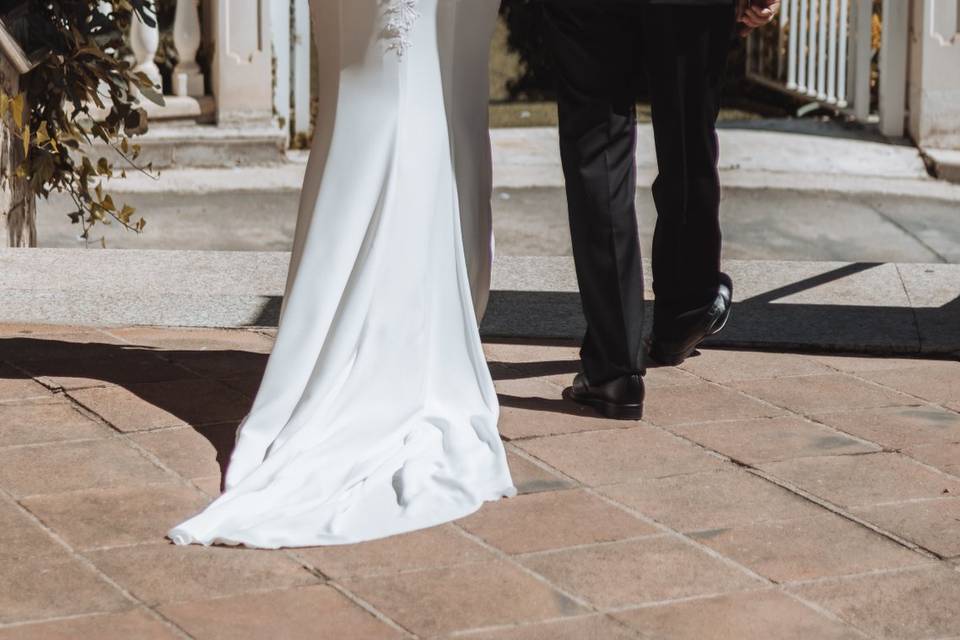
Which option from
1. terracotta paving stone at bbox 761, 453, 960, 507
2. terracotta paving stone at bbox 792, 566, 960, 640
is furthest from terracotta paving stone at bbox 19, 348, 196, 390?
terracotta paving stone at bbox 792, 566, 960, 640

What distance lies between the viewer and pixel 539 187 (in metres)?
9.06

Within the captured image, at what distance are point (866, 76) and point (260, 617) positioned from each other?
8.72m

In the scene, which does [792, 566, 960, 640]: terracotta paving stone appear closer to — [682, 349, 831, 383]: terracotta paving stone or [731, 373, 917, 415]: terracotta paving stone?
[731, 373, 917, 415]: terracotta paving stone

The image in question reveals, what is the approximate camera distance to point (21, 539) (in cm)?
314

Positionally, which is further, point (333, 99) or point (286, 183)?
point (286, 183)

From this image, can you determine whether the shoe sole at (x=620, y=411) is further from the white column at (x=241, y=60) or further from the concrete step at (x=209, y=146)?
the white column at (x=241, y=60)

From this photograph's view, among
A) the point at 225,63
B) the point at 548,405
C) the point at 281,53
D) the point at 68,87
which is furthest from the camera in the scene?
the point at 281,53

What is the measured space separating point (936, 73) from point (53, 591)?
27.0 ft

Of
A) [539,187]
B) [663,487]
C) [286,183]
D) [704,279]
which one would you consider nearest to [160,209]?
[286,183]

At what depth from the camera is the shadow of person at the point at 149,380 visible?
13.0 ft

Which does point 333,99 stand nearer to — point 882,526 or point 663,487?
point 663,487

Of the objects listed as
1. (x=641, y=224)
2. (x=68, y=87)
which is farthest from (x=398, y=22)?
(x=641, y=224)

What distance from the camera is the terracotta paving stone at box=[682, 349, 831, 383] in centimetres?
452

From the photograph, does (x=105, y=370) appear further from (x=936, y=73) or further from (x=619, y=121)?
(x=936, y=73)
